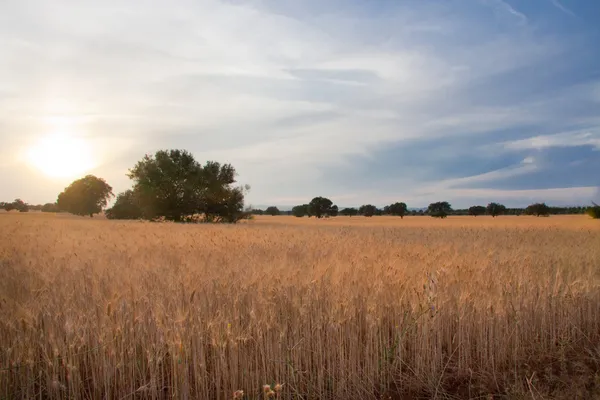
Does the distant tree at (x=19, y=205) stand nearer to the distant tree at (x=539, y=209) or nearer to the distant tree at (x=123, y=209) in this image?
the distant tree at (x=123, y=209)

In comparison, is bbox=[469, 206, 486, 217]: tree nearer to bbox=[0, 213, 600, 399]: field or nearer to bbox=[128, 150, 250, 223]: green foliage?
bbox=[128, 150, 250, 223]: green foliage

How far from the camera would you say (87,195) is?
6488 cm

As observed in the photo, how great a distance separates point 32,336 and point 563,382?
5621 millimetres

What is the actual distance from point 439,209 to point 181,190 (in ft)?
132

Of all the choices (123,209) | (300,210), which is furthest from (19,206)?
(300,210)

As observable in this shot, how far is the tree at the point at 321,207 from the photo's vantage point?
226 feet

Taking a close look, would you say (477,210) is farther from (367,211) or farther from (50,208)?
(50,208)

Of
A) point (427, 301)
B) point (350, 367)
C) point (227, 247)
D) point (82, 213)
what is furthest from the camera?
point (82, 213)

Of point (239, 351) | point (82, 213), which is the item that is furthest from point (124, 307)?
point (82, 213)

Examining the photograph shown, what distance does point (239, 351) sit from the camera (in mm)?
3990

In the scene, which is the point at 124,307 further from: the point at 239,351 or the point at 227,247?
the point at 227,247

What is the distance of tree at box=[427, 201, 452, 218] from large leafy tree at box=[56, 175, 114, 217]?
53114 mm

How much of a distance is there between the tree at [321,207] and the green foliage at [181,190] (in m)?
30.9

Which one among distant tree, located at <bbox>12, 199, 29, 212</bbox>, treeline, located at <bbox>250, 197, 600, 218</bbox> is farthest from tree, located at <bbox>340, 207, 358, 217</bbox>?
distant tree, located at <bbox>12, 199, 29, 212</bbox>
